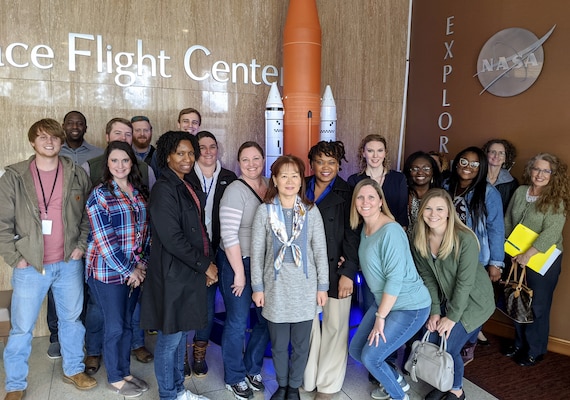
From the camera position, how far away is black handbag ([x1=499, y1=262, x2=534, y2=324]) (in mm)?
3246

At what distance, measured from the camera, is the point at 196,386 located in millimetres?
2900

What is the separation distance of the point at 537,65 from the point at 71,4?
3.97 metres

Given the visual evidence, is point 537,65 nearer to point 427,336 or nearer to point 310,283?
point 427,336

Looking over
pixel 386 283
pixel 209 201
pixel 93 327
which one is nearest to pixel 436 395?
pixel 386 283

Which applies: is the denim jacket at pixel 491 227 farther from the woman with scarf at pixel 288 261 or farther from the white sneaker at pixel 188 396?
the white sneaker at pixel 188 396

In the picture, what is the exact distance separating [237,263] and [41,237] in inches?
46.2

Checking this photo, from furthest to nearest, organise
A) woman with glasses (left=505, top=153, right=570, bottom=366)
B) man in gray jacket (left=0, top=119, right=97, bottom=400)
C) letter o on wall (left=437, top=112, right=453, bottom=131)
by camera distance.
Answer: letter o on wall (left=437, top=112, right=453, bottom=131), woman with glasses (left=505, top=153, right=570, bottom=366), man in gray jacket (left=0, top=119, right=97, bottom=400)

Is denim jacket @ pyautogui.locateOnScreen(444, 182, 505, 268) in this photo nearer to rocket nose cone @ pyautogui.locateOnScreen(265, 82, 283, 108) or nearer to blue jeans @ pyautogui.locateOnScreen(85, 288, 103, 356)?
rocket nose cone @ pyautogui.locateOnScreen(265, 82, 283, 108)

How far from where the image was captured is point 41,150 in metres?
2.54

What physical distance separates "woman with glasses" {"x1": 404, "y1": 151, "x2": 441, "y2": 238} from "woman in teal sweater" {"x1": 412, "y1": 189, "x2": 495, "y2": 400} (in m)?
0.51

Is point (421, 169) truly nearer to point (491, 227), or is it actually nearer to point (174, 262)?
point (491, 227)

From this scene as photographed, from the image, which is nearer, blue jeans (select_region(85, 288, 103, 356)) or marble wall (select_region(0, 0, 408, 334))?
blue jeans (select_region(85, 288, 103, 356))

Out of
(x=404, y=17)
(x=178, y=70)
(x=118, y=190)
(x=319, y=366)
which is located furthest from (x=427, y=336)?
(x=404, y=17)

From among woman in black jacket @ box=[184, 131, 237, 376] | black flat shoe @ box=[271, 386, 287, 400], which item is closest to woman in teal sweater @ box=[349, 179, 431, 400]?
black flat shoe @ box=[271, 386, 287, 400]
